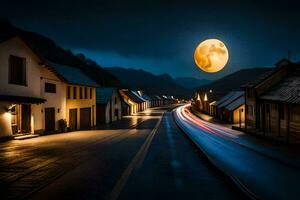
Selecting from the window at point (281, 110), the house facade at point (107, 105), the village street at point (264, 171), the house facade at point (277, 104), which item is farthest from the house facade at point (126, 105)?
the village street at point (264, 171)

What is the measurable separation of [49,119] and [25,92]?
569 centimetres

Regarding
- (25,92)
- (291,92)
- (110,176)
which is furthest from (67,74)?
(110,176)

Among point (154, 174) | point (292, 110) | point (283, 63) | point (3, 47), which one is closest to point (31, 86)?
point (3, 47)

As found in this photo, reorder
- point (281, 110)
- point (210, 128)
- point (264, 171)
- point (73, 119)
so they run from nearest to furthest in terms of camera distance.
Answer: point (264, 171) → point (281, 110) → point (73, 119) → point (210, 128)

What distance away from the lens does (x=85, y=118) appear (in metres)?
43.3

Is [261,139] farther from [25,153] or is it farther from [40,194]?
[40,194]

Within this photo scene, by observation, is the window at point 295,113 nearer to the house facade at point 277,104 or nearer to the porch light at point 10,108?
the house facade at point 277,104

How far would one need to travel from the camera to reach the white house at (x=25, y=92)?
24.7m

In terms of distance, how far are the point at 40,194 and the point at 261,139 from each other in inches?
936

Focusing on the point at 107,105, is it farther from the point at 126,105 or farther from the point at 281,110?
the point at 281,110

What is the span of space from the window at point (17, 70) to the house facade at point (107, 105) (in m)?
24.5

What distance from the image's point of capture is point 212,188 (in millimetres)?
10234

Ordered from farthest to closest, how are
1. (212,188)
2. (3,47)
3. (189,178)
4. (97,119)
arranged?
1. (97,119)
2. (3,47)
3. (189,178)
4. (212,188)

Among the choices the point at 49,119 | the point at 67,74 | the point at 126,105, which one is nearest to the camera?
the point at 49,119
